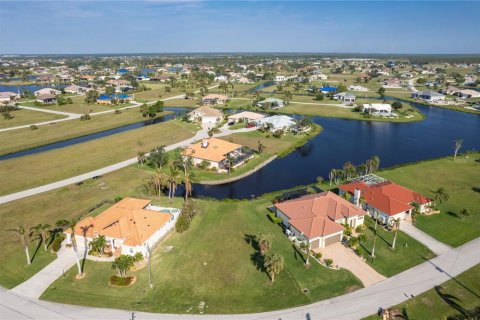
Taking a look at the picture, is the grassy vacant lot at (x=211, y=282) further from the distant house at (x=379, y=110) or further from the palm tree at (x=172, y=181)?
the distant house at (x=379, y=110)

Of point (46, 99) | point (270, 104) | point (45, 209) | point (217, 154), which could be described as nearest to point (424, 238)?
point (217, 154)

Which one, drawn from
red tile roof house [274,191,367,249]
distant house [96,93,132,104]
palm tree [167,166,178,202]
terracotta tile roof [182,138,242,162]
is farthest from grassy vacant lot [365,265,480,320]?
distant house [96,93,132,104]

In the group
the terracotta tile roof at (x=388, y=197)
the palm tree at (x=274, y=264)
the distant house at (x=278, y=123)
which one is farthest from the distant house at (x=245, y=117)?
the palm tree at (x=274, y=264)

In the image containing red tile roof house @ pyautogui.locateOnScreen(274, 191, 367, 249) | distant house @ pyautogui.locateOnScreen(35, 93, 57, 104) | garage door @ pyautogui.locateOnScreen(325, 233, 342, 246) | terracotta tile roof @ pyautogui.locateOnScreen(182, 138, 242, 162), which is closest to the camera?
red tile roof house @ pyautogui.locateOnScreen(274, 191, 367, 249)

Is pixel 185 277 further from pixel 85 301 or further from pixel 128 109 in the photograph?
pixel 128 109

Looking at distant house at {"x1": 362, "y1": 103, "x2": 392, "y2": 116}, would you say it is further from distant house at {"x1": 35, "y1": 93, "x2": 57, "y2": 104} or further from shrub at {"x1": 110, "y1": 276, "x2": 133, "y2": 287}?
distant house at {"x1": 35, "y1": 93, "x2": 57, "y2": 104}

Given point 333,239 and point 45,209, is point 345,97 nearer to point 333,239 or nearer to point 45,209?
point 333,239
